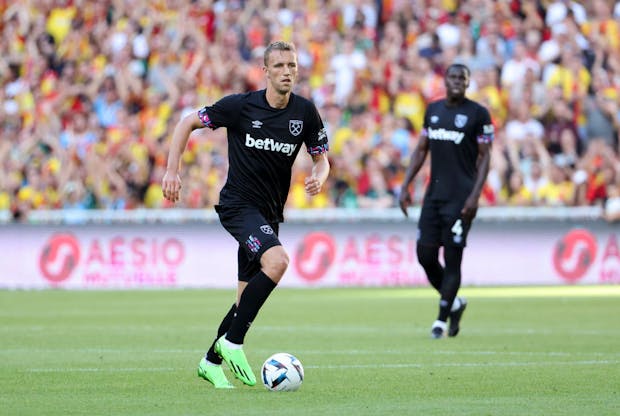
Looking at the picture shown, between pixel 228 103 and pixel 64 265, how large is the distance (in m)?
15.4

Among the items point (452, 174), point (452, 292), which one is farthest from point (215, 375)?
point (452, 174)

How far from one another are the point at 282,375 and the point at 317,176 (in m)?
1.48

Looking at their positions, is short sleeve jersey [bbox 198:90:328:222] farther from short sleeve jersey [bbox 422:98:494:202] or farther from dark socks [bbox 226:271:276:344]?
short sleeve jersey [bbox 422:98:494:202]

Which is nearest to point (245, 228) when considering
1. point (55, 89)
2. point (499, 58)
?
point (499, 58)

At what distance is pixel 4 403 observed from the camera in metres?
8.04

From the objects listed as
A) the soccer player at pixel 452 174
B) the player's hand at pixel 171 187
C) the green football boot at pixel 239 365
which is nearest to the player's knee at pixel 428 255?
the soccer player at pixel 452 174

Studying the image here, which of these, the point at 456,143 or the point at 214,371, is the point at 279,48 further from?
the point at 456,143

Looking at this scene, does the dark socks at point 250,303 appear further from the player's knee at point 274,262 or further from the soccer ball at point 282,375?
the soccer ball at point 282,375

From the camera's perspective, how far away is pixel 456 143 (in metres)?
13.7

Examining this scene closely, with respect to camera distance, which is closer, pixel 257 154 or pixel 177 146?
pixel 177 146

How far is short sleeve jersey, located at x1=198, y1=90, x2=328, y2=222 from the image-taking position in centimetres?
949

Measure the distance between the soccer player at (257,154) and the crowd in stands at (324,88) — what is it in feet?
46.3

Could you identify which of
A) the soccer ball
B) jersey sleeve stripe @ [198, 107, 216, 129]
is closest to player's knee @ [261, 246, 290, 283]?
the soccer ball

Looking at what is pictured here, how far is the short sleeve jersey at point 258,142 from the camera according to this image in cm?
949
